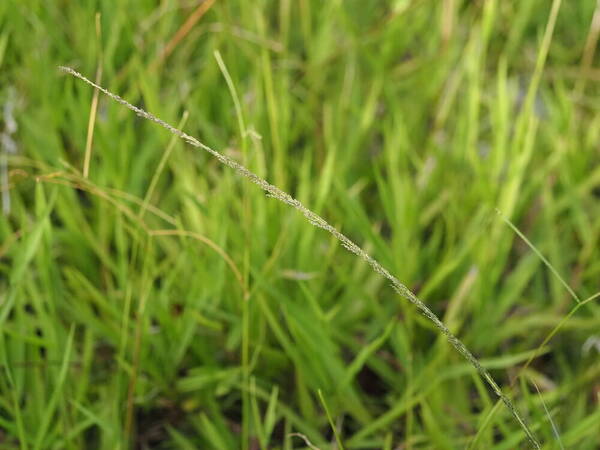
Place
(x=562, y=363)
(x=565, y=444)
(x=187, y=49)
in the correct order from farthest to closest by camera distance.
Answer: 1. (x=187, y=49)
2. (x=562, y=363)
3. (x=565, y=444)

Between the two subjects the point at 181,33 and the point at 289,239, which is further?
the point at 181,33

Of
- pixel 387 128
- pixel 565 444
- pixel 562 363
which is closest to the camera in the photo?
pixel 565 444

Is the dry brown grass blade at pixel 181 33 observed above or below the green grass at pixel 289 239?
above

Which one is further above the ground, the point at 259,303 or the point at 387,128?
the point at 387,128

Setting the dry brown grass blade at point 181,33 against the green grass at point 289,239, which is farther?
the dry brown grass blade at point 181,33

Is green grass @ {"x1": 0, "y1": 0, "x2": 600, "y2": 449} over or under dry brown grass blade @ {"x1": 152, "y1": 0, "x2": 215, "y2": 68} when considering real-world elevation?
under

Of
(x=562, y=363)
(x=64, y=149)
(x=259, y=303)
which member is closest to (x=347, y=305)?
(x=259, y=303)

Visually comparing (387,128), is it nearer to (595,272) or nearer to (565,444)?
(595,272)

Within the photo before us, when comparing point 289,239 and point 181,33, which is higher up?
point 181,33
